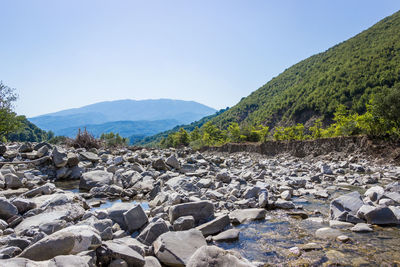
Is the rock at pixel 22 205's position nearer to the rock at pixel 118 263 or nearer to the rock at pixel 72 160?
the rock at pixel 118 263

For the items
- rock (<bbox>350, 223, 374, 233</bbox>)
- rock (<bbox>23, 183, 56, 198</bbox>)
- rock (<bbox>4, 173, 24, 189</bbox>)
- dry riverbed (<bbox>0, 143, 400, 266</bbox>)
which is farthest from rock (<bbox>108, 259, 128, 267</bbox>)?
rock (<bbox>4, 173, 24, 189</bbox>)

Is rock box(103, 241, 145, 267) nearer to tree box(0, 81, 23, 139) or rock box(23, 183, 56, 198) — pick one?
rock box(23, 183, 56, 198)

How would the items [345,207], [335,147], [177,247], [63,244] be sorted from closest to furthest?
[63,244] < [177,247] < [345,207] < [335,147]

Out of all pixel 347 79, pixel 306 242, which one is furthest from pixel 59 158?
pixel 347 79

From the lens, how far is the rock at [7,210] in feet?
16.1

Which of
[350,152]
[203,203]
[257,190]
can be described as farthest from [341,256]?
[350,152]

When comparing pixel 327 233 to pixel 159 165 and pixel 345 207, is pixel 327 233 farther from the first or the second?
pixel 159 165

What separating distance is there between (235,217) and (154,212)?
6.45 ft

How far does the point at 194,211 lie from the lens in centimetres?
536

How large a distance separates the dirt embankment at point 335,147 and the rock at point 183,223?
15404 millimetres

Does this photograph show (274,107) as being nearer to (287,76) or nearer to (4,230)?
(287,76)

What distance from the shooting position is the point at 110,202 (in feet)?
24.2

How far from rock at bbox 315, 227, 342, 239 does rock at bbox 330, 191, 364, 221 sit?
76cm

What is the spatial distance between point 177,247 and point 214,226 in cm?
139
